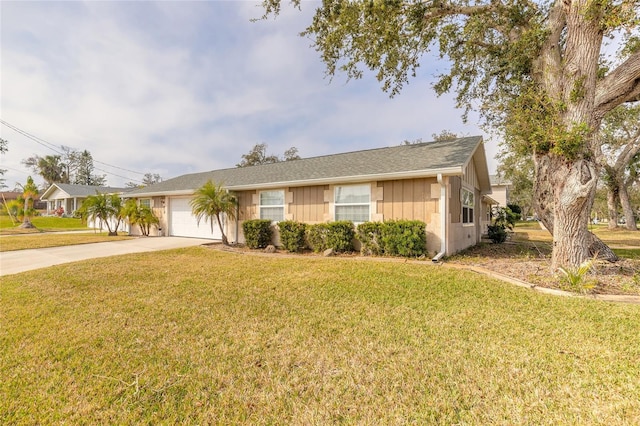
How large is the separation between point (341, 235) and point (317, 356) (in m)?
6.26

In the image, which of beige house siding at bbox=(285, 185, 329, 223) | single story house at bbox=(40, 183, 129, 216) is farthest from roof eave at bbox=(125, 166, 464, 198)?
single story house at bbox=(40, 183, 129, 216)

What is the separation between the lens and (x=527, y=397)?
2.24 meters

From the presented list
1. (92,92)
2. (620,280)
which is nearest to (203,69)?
(92,92)

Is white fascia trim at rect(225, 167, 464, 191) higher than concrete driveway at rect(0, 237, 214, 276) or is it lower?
higher

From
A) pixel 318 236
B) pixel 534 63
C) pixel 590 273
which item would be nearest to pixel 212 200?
pixel 318 236

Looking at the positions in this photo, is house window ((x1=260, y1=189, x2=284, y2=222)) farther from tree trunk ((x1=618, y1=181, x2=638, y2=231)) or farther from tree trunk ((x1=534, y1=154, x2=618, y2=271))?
tree trunk ((x1=618, y1=181, x2=638, y2=231))

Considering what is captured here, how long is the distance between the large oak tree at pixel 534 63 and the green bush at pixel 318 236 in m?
5.81

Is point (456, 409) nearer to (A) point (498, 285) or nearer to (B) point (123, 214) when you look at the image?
(A) point (498, 285)

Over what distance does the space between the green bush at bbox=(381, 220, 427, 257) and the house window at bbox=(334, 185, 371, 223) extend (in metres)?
1.18

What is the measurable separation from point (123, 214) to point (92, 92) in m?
6.66

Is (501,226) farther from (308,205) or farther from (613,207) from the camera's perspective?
(613,207)

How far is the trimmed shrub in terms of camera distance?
9.06 meters

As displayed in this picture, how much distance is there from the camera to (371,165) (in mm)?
9875

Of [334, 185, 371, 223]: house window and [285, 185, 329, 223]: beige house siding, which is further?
[285, 185, 329, 223]: beige house siding
